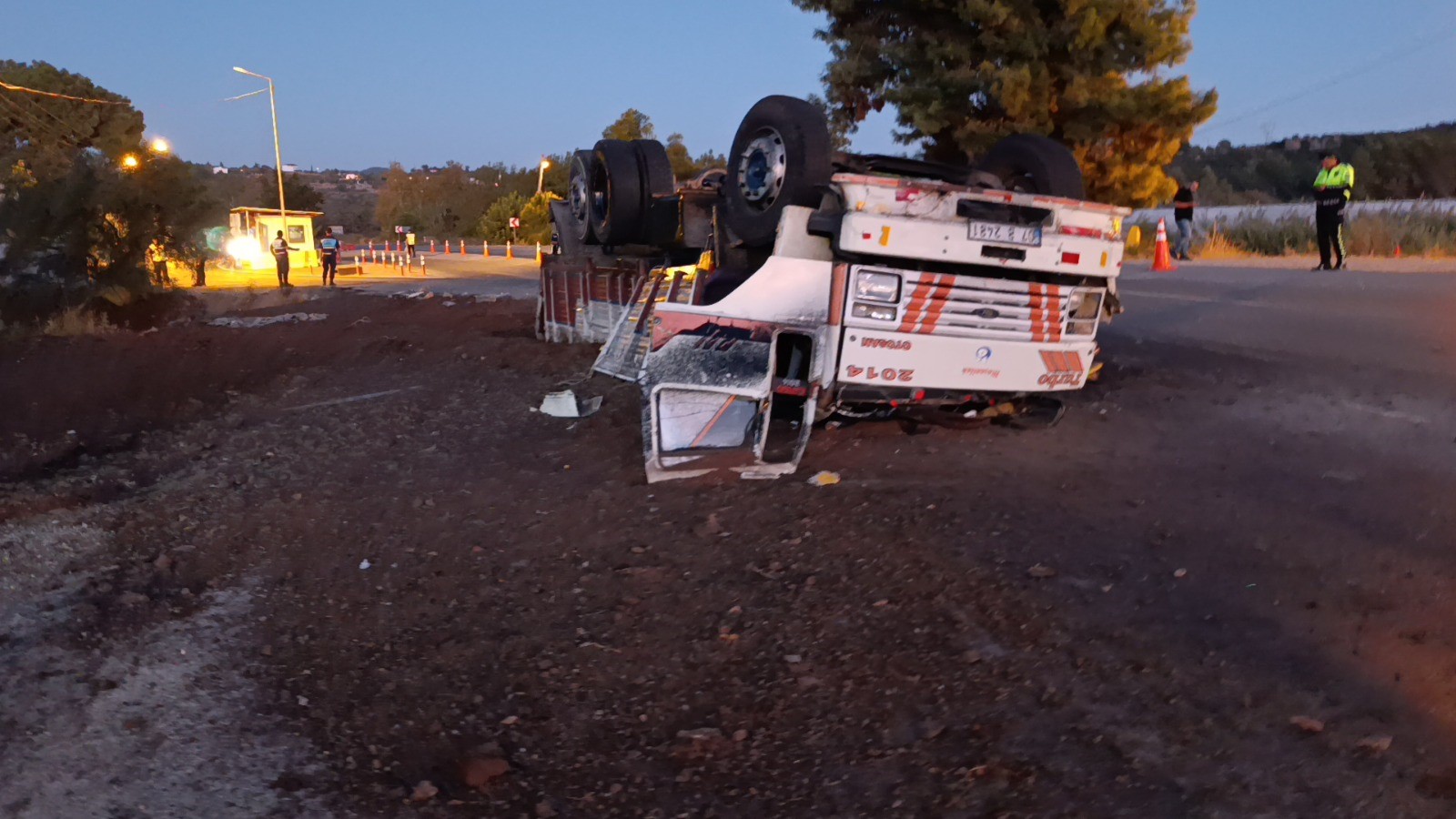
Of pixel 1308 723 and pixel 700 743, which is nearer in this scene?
pixel 1308 723

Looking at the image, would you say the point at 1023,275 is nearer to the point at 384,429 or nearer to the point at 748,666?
the point at 748,666

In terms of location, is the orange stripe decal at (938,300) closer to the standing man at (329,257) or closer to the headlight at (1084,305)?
the headlight at (1084,305)

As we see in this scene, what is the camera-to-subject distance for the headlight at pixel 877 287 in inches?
224

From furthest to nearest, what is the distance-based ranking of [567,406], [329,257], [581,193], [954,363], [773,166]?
1. [329,257]
2. [581,193]
3. [567,406]
4. [773,166]
5. [954,363]

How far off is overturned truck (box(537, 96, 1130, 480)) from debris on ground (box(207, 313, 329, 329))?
12.0 meters

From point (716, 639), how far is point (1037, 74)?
581 inches

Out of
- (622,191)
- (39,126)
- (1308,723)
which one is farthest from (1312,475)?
(39,126)

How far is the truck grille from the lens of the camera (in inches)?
228

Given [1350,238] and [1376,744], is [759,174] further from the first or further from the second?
[1350,238]

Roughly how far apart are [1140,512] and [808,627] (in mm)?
2000

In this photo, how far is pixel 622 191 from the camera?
8.19 m

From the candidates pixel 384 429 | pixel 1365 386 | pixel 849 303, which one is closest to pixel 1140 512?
pixel 849 303

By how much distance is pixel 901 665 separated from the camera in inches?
141

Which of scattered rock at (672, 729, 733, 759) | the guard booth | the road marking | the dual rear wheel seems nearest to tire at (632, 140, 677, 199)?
the dual rear wheel
